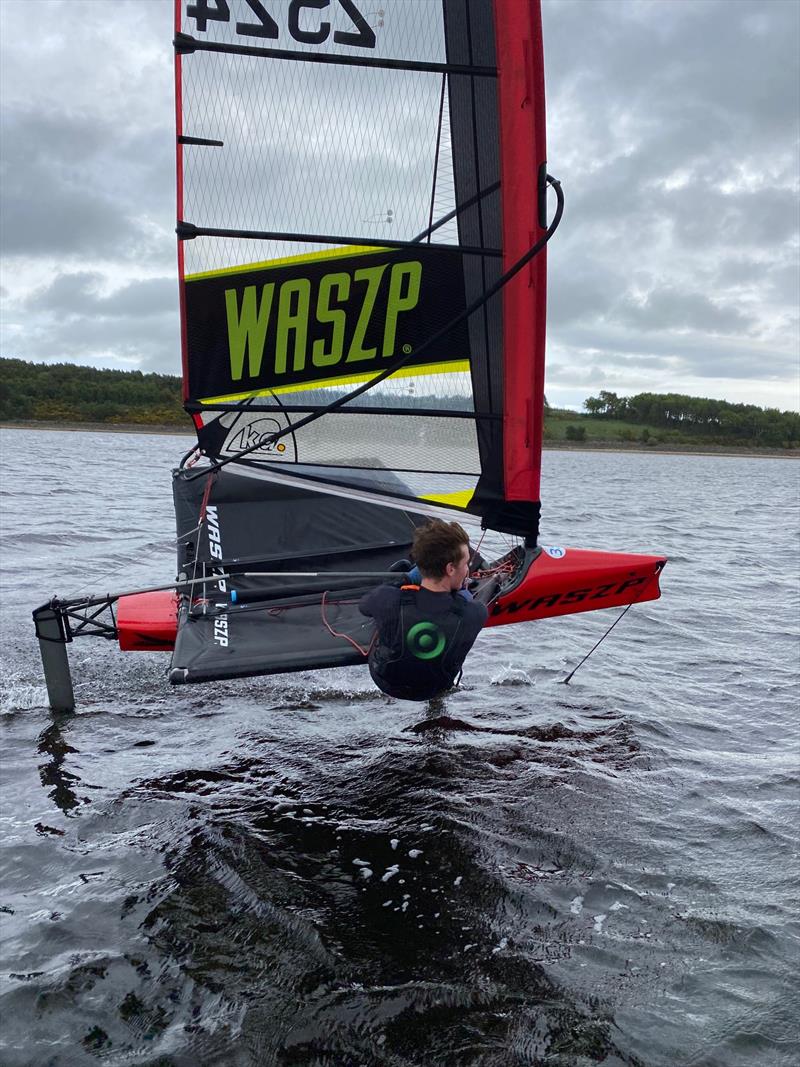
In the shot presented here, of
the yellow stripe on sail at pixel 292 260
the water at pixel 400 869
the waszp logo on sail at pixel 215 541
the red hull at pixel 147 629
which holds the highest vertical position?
the yellow stripe on sail at pixel 292 260

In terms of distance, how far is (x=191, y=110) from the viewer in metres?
5.19

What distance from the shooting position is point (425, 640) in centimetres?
437

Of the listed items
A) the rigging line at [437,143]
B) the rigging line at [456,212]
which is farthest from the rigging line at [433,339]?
the rigging line at [437,143]

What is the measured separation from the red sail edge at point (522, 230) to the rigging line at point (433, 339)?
0.09m

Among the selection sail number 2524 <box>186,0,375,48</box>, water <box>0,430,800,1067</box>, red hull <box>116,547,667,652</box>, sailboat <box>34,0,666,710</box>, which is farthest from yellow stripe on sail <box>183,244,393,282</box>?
water <box>0,430,800,1067</box>

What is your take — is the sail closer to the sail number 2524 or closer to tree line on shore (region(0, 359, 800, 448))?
the sail number 2524

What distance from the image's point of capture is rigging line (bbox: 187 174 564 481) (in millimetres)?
5316

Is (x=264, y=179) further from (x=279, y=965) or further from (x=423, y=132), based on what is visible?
(x=279, y=965)

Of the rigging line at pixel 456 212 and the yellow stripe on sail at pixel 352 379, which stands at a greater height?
the rigging line at pixel 456 212

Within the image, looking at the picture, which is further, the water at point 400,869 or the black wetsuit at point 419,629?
the black wetsuit at point 419,629

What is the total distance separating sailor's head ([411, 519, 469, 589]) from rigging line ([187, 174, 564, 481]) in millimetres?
1664

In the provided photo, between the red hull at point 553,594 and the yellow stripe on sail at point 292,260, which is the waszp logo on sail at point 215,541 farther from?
the yellow stripe on sail at point 292,260

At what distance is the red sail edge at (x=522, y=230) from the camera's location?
5.16 meters

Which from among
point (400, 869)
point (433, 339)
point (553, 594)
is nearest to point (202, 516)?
point (433, 339)
